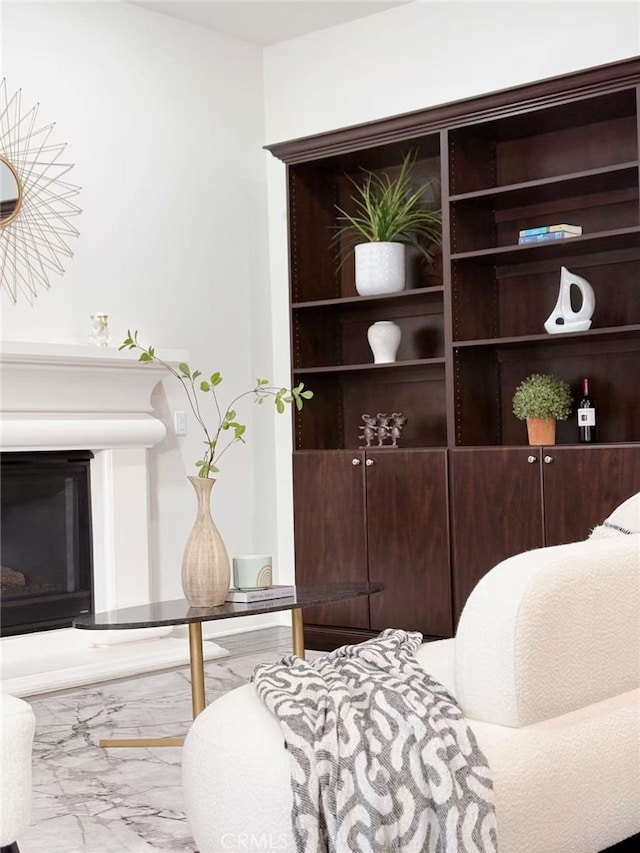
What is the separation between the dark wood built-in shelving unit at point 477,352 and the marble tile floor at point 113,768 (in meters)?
0.79

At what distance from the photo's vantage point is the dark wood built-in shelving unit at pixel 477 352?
418 cm

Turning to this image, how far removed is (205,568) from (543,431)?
5.60 ft

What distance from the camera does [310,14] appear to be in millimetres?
5145

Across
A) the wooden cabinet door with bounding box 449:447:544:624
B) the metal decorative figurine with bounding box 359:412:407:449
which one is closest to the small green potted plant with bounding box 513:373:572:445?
Result: the wooden cabinet door with bounding box 449:447:544:624

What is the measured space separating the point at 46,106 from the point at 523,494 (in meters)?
2.53

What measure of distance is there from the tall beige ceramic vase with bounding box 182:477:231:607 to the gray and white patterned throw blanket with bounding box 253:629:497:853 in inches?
58.5

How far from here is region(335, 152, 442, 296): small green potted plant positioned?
4.75 meters

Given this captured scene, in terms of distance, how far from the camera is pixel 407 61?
503cm

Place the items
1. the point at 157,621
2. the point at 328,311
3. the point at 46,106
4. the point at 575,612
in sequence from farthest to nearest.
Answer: the point at 328,311 < the point at 46,106 < the point at 157,621 < the point at 575,612

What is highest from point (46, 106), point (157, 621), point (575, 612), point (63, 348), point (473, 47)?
point (473, 47)

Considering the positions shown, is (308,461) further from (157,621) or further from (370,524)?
(157,621)

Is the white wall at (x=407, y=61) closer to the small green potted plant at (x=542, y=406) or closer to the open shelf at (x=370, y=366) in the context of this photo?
the open shelf at (x=370, y=366)

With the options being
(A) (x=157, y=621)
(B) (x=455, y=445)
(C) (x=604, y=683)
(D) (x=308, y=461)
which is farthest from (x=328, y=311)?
(C) (x=604, y=683)

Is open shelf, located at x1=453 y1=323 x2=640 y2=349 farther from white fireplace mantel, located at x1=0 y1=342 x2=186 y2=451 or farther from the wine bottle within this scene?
white fireplace mantel, located at x1=0 y1=342 x2=186 y2=451
